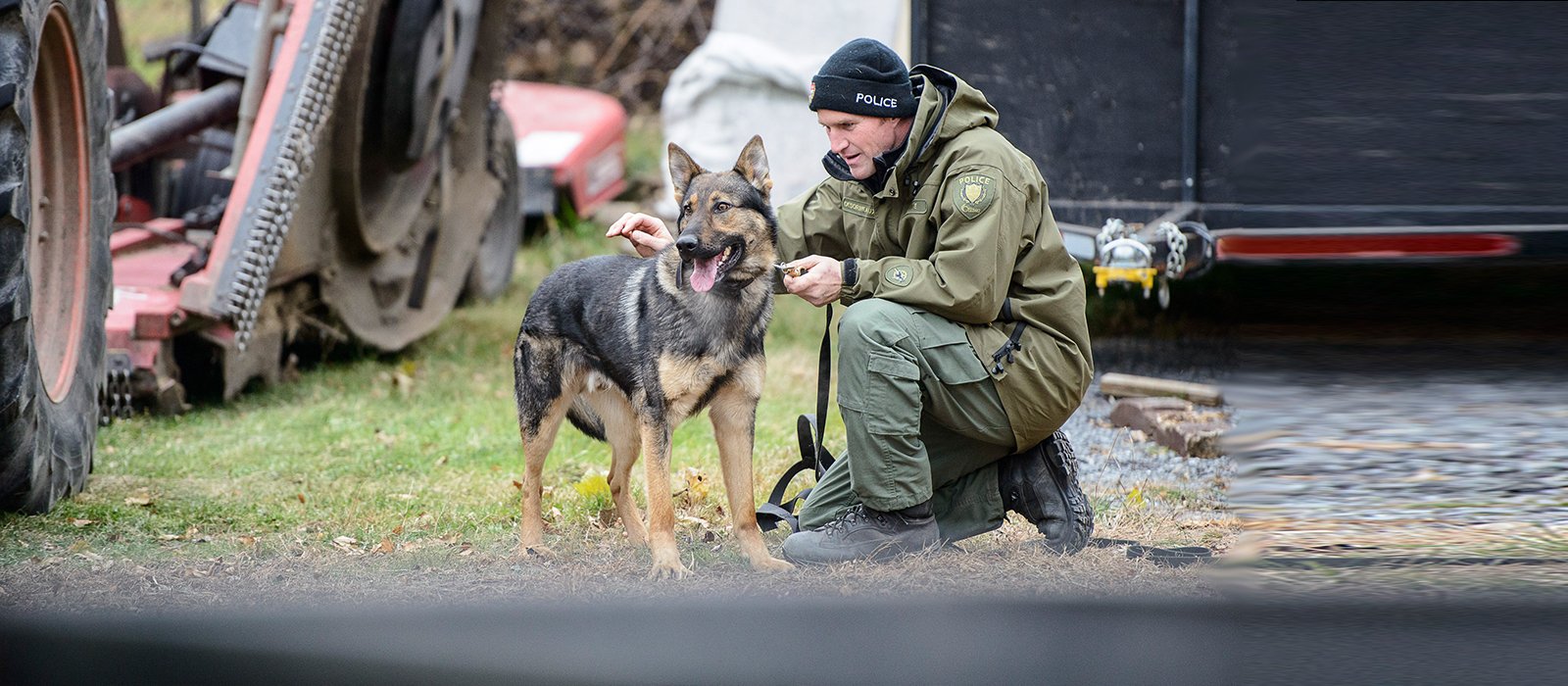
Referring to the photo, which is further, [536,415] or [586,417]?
[586,417]

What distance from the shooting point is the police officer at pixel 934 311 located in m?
3.96

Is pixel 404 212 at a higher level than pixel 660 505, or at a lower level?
higher

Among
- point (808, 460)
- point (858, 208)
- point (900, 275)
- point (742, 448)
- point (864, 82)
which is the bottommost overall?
point (808, 460)

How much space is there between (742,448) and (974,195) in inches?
40.5

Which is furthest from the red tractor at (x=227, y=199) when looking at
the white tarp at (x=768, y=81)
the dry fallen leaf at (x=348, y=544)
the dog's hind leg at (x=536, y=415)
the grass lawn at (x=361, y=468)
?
the white tarp at (x=768, y=81)

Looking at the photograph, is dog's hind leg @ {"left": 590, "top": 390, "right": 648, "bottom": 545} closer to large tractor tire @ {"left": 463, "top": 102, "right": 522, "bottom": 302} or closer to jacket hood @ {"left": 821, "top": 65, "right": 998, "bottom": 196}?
jacket hood @ {"left": 821, "top": 65, "right": 998, "bottom": 196}

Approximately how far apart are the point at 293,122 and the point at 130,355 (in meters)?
1.25

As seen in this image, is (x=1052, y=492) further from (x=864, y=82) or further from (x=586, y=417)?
(x=586, y=417)

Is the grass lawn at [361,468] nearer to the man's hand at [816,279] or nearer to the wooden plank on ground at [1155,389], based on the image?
the man's hand at [816,279]

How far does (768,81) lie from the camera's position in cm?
1069

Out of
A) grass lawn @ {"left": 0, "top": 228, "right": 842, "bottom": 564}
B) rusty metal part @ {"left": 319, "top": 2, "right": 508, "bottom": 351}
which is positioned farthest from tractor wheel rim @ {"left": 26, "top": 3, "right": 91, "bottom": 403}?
rusty metal part @ {"left": 319, "top": 2, "right": 508, "bottom": 351}

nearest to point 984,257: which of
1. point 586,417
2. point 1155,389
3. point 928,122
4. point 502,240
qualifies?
point 928,122

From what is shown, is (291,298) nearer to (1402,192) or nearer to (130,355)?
(130,355)

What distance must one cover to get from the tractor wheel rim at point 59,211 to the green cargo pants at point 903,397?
9.15 ft
